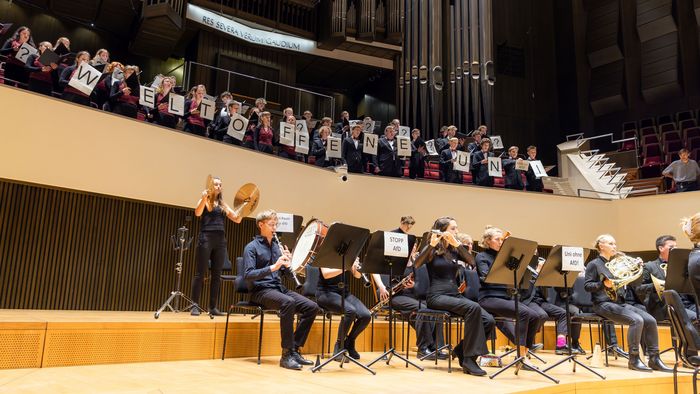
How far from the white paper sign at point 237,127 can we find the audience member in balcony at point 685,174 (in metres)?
7.15

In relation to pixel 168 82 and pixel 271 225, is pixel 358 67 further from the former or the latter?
pixel 271 225

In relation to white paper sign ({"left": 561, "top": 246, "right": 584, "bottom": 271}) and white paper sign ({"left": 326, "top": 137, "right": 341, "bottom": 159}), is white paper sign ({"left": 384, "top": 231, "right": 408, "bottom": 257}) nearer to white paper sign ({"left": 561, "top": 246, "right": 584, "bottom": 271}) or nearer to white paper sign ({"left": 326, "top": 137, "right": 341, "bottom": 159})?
white paper sign ({"left": 561, "top": 246, "right": 584, "bottom": 271})

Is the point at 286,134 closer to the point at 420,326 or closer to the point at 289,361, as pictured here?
the point at 420,326

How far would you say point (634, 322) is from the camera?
512 centimetres

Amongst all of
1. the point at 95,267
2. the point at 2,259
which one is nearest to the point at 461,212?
the point at 95,267

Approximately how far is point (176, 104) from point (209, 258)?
7.86 feet

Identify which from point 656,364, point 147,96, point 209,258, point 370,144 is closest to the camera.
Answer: point 656,364

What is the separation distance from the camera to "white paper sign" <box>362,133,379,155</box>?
28.9ft

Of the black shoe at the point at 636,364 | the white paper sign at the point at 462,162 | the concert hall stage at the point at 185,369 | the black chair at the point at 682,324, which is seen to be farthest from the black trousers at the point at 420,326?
A: the white paper sign at the point at 462,162

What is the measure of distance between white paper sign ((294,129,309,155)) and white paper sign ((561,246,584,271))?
438cm

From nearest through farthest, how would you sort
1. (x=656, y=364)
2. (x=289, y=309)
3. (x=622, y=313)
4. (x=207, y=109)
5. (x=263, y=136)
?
(x=289, y=309) < (x=656, y=364) < (x=622, y=313) < (x=207, y=109) < (x=263, y=136)

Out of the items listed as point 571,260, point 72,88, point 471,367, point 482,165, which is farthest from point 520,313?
point 72,88

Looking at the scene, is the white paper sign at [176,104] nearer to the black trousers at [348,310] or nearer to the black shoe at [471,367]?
the black trousers at [348,310]

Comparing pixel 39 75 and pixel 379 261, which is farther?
pixel 39 75
